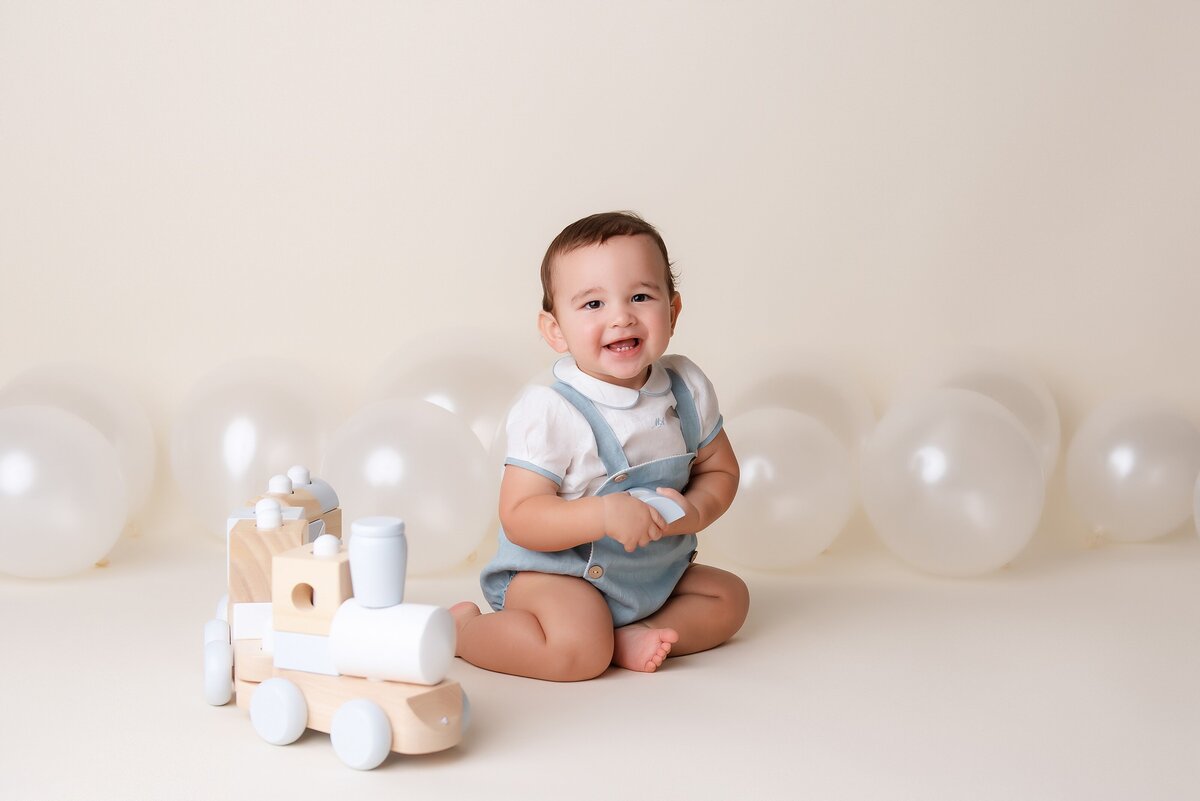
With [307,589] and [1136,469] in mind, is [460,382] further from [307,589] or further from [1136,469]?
[1136,469]

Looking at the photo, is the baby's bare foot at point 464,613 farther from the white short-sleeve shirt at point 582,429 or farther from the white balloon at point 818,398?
the white balloon at point 818,398

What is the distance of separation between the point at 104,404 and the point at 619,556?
1.59m

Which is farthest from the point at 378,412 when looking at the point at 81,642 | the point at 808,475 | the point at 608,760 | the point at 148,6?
the point at 148,6

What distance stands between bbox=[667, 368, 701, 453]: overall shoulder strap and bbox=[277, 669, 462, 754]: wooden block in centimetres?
75

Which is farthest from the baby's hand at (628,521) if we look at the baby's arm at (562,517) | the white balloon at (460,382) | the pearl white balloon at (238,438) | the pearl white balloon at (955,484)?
the pearl white balloon at (238,438)

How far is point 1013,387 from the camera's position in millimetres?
3223

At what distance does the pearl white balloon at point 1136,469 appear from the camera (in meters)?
2.97

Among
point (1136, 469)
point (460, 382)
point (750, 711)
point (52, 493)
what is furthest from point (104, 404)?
point (1136, 469)

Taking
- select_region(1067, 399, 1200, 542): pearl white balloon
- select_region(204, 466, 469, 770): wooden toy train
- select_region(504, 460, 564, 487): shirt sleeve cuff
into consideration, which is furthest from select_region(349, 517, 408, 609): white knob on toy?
select_region(1067, 399, 1200, 542): pearl white balloon

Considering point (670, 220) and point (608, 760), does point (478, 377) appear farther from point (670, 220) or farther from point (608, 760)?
point (608, 760)

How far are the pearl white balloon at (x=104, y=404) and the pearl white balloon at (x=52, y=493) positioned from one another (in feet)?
0.93

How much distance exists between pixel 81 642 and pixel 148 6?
6.76 ft

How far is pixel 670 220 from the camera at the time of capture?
3.56 metres

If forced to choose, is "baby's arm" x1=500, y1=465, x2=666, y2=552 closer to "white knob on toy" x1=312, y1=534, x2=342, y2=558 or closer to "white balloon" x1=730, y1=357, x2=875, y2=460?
"white knob on toy" x1=312, y1=534, x2=342, y2=558
